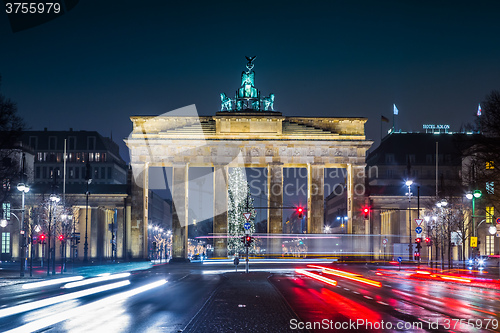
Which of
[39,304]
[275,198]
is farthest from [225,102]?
[39,304]

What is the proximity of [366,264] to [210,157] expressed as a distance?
25819 millimetres

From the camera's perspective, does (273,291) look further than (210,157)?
No

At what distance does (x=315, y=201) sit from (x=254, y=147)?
440 inches

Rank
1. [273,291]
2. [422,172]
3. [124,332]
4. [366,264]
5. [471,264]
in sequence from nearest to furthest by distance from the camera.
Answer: [124,332] < [273,291] < [471,264] < [366,264] < [422,172]

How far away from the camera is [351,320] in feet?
66.8

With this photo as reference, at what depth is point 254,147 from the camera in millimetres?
92000

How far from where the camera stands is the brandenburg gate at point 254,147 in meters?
90.9

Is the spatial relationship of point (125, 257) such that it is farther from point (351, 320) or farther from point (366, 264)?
point (351, 320)

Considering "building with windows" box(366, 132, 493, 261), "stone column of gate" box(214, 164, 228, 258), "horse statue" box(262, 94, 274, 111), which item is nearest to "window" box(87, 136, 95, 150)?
"building with windows" box(366, 132, 493, 261)

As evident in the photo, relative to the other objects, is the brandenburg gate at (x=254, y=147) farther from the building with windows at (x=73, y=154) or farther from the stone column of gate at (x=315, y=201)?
the building with windows at (x=73, y=154)

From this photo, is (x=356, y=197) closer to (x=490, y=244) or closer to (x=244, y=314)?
(x=490, y=244)

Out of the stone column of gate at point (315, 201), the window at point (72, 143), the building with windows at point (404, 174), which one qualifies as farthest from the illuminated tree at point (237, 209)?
the window at point (72, 143)

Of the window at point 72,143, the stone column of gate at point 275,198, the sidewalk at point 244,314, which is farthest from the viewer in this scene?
the window at point 72,143

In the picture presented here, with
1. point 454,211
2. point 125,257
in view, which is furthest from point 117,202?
point 454,211
